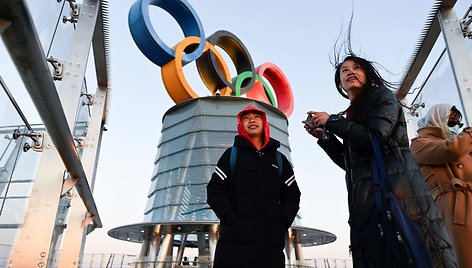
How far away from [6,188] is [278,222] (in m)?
1.93

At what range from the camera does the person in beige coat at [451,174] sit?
2211 mm

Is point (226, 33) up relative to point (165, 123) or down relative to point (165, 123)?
up

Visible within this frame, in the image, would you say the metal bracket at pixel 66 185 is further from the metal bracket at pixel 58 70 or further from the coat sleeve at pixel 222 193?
the coat sleeve at pixel 222 193

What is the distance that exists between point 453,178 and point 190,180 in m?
10.7

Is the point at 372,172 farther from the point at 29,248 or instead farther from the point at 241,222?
the point at 29,248

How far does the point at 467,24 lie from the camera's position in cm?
440

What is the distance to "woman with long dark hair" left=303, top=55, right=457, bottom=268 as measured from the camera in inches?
63.6

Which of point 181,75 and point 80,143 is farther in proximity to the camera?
point 181,75

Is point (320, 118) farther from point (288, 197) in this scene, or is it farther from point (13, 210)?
point (13, 210)

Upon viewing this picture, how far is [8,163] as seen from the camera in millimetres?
2516

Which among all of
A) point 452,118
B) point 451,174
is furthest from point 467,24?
point 451,174

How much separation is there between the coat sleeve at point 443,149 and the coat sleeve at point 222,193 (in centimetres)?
134

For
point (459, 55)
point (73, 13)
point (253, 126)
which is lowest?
point (253, 126)

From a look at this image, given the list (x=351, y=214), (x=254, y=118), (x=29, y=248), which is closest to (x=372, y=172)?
(x=351, y=214)
